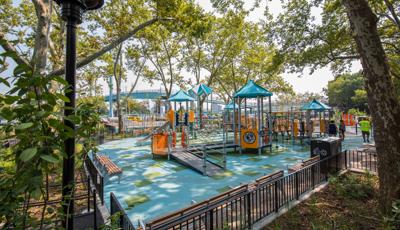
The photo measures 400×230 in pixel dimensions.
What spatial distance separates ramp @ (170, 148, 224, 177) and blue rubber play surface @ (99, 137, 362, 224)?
232 millimetres

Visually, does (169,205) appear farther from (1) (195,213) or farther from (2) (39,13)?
(2) (39,13)

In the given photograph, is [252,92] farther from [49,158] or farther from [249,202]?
[49,158]

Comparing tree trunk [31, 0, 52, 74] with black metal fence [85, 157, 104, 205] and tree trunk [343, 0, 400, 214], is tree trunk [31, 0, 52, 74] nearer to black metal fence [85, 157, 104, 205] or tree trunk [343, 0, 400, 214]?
black metal fence [85, 157, 104, 205]

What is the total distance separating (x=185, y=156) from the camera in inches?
410

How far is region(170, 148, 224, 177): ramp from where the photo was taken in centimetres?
849

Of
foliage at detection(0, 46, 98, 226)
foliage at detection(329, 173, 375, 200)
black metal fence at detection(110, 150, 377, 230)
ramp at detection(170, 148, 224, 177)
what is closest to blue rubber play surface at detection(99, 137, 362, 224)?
ramp at detection(170, 148, 224, 177)

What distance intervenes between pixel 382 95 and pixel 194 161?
7.00 meters

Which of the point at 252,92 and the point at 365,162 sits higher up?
the point at 252,92

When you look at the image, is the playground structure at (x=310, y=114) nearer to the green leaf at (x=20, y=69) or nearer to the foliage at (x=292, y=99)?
the foliage at (x=292, y=99)

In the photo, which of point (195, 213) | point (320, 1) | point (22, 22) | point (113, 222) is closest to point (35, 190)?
point (113, 222)

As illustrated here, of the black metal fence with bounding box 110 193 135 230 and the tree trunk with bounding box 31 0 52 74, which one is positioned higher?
the tree trunk with bounding box 31 0 52 74

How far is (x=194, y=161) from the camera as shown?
31.2 ft

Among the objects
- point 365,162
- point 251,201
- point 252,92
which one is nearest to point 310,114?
point 252,92

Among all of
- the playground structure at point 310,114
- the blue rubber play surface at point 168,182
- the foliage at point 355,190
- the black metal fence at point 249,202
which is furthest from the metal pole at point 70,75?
the playground structure at point 310,114
